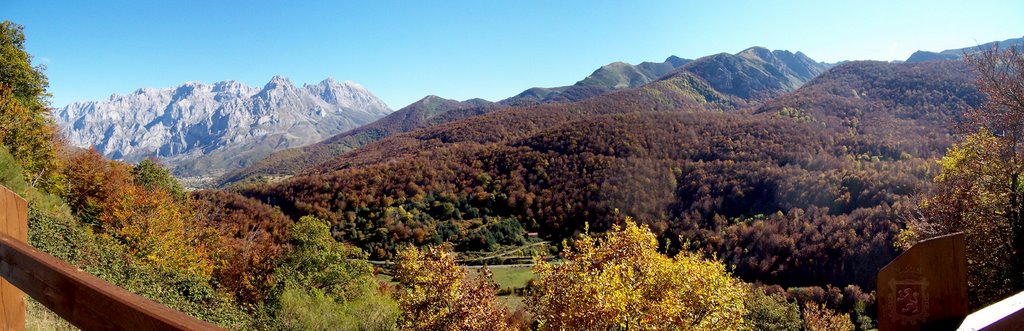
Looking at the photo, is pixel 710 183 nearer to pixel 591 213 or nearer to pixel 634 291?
pixel 591 213

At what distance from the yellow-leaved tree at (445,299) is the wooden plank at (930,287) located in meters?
13.5

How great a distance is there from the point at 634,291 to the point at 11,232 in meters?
10.3

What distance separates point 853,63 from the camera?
139 m

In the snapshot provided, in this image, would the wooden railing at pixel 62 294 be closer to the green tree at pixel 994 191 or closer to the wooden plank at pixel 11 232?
the wooden plank at pixel 11 232

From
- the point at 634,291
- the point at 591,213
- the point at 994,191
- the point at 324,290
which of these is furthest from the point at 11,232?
the point at 591,213

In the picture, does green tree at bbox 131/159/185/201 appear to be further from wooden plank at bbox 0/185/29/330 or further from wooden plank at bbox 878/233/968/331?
wooden plank at bbox 878/233/968/331

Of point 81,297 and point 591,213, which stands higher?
point 81,297

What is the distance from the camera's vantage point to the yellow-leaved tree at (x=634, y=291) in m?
9.94

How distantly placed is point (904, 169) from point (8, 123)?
80.3 m

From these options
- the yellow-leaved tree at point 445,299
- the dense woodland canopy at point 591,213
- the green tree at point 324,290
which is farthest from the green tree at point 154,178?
the yellow-leaved tree at point 445,299

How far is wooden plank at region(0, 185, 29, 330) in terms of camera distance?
208 cm

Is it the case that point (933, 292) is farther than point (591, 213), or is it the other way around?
point (591, 213)

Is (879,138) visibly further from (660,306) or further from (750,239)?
(660,306)

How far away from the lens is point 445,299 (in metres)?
15.0
